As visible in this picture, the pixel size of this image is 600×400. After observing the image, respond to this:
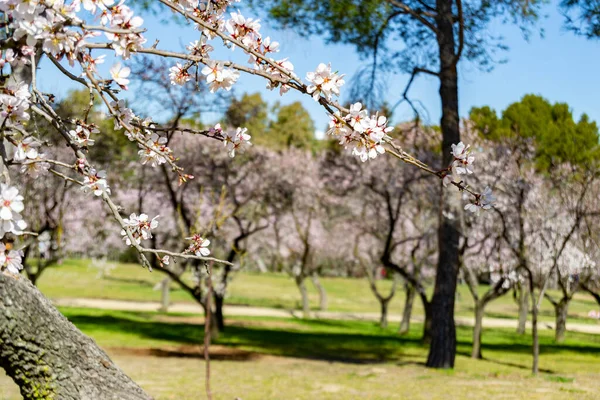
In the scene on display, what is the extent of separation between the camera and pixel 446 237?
469 inches

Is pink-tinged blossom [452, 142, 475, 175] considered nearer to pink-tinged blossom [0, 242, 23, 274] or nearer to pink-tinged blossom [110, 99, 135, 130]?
pink-tinged blossom [110, 99, 135, 130]

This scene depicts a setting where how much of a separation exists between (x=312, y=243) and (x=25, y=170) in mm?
27928

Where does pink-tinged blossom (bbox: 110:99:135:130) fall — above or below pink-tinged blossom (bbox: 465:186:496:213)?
above

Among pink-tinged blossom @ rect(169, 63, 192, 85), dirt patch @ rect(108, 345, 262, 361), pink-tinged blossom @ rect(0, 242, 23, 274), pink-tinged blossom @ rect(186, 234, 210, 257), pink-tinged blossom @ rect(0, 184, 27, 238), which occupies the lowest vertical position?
dirt patch @ rect(108, 345, 262, 361)

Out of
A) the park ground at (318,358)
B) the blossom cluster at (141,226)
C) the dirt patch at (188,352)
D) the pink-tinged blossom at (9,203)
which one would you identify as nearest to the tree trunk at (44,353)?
the blossom cluster at (141,226)

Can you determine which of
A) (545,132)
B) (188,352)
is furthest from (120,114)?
(545,132)

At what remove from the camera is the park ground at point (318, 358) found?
351 inches

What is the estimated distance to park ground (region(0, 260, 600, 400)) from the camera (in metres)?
8.91

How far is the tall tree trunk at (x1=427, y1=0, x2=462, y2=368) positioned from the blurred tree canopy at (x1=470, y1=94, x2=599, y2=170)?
2.77 meters

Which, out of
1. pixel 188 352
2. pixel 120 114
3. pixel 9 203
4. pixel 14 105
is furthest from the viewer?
pixel 188 352

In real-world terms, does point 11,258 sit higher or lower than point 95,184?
lower

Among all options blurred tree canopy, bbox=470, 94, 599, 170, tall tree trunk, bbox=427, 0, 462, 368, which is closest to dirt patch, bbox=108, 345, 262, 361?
tall tree trunk, bbox=427, 0, 462, 368

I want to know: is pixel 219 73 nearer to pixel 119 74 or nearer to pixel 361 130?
pixel 119 74

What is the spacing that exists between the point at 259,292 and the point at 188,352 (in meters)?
23.2
